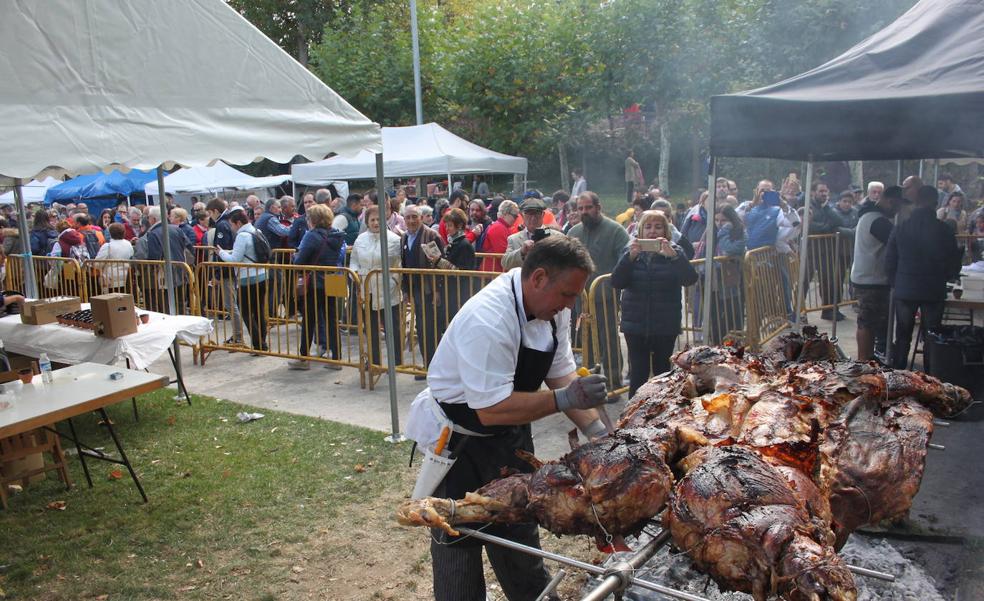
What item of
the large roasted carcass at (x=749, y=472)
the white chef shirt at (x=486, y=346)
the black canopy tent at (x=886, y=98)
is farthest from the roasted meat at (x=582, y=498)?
the black canopy tent at (x=886, y=98)

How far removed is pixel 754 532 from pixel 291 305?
8.77 meters

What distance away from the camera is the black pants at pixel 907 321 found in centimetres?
744

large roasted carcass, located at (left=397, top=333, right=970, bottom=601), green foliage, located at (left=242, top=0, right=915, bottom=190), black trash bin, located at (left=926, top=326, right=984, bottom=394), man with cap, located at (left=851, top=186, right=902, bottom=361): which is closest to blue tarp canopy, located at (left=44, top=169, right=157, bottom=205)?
green foliage, located at (left=242, top=0, right=915, bottom=190)

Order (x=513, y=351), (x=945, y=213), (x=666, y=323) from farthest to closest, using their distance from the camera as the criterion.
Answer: (x=945, y=213) < (x=666, y=323) < (x=513, y=351)

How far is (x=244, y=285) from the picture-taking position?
960 cm

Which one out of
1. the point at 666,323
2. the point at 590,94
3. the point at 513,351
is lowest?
the point at 666,323

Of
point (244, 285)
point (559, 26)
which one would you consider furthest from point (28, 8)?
point (559, 26)

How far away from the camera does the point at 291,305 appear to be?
1026 centimetres

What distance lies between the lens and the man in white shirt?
292 cm

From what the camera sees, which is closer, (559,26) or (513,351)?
(513,351)

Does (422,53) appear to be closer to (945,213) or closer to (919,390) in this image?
(945,213)

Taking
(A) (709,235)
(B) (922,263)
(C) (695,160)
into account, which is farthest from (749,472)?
(C) (695,160)

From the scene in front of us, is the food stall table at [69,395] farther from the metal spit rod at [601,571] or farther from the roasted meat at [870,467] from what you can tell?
the roasted meat at [870,467]

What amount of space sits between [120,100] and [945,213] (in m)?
13.9
